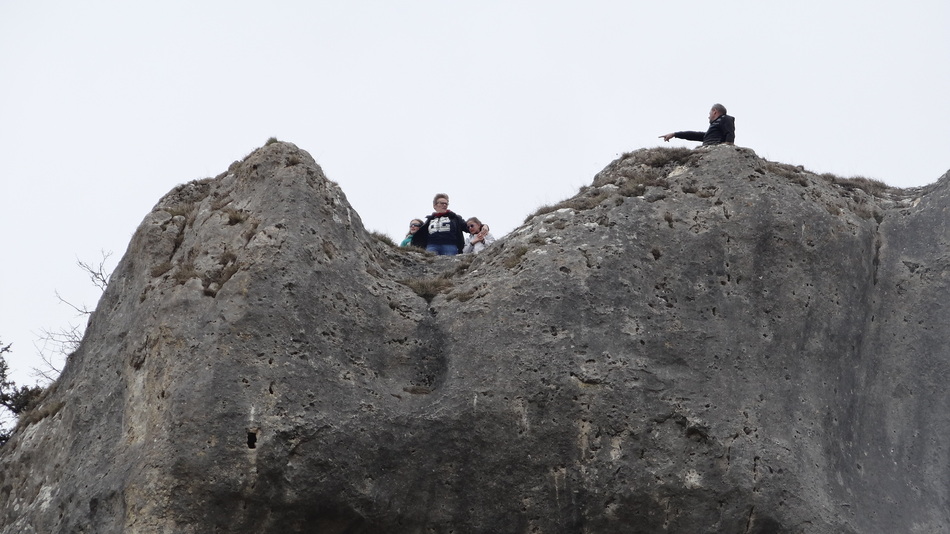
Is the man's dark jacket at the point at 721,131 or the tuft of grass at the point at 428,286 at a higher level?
the man's dark jacket at the point at 721,131

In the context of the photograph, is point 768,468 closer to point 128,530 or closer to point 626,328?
point 626,328

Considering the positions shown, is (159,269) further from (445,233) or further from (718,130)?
(718,130)

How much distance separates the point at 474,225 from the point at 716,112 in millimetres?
4710

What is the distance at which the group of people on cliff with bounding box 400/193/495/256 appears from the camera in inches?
743

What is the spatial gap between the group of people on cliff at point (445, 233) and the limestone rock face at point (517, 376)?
2.37m

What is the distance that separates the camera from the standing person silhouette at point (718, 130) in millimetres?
17922

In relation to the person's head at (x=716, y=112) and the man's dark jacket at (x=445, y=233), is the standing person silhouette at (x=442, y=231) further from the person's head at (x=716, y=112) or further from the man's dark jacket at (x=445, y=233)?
the person's head at (x=716, y=112)

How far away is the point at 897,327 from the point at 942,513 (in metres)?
2.85

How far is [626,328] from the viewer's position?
1481cm

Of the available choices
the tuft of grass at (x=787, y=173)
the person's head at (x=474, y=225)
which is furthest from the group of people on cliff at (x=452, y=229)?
the tuft of grass at (x=787, y=173)

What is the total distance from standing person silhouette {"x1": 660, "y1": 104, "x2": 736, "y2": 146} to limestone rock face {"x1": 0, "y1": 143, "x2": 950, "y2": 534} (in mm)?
1495

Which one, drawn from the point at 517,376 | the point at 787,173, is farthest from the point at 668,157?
the point at 517,376

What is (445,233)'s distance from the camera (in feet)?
62.1

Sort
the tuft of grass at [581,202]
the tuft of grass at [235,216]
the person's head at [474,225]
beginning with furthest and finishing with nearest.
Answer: the person's head at [474,225] → the tuft of grass at [581,202] → the tuft of grass at [235,216]
